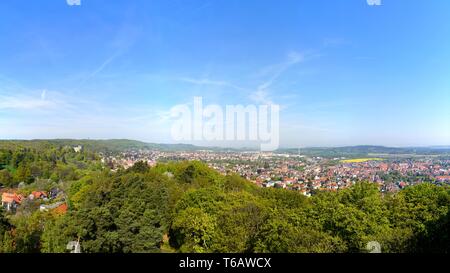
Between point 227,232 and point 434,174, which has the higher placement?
point 434,174

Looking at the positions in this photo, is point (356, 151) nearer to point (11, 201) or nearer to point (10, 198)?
point (11, 201)

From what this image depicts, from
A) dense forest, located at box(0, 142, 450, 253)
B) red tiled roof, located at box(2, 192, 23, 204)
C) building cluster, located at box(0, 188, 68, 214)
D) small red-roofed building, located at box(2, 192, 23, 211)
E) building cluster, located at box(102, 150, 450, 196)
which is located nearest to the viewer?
dense forest, located at box(0, 142, 450, 253)

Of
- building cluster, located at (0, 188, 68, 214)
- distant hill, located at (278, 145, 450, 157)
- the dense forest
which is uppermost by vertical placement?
distant hill, located at (278, 145, 450, 157)

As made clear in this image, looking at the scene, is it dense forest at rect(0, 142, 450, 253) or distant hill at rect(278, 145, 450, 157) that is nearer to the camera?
dense forest at rect(0, 142, 450, 253)

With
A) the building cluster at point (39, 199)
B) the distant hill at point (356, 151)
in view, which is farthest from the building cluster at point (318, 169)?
the building cluster at point (39, 199)

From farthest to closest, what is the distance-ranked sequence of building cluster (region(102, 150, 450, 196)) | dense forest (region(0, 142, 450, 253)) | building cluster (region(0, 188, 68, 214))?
building cluster (region(0, 188, 68, 214)) → building cluster (region(102, 150, 450, 196)) → dense forest (region(0, 142, 450, 253))

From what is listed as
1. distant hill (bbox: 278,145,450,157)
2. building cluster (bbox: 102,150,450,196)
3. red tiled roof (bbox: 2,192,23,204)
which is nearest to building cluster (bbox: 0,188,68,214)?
red tiled roof (bbox: 2,192,23,204)

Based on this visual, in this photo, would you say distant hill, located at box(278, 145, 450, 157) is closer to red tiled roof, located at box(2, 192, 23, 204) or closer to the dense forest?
the dense forest

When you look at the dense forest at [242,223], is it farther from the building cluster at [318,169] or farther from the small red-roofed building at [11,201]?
the small red-roofed building at [11,201]

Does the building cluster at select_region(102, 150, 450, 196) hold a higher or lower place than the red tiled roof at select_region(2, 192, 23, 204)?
higher
